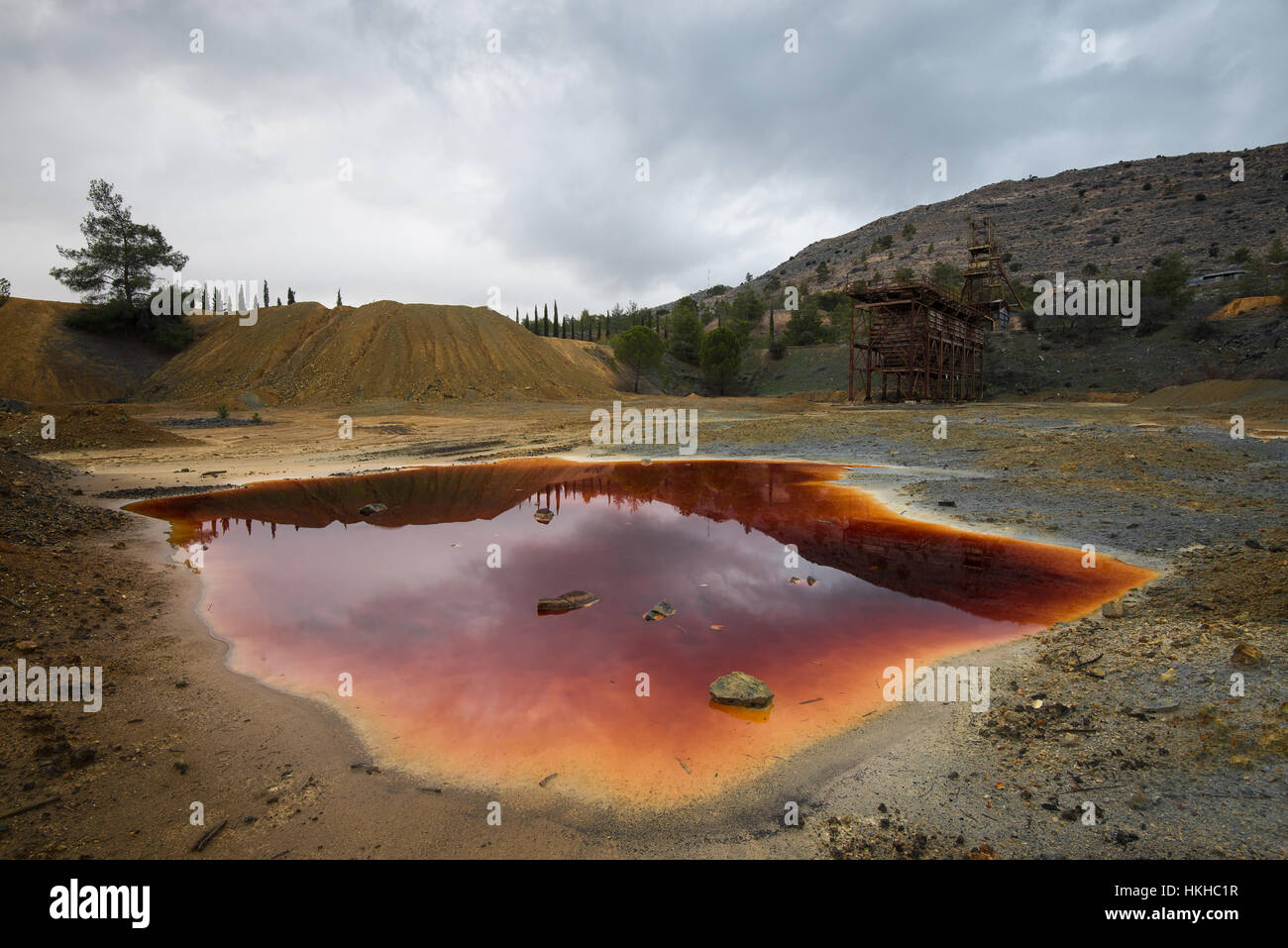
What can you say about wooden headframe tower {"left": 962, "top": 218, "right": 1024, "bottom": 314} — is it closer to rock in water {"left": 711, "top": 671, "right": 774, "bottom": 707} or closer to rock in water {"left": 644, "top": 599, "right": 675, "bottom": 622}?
rock in water {"left": 644, "top": 599, "right": 675, "bottom": 622}

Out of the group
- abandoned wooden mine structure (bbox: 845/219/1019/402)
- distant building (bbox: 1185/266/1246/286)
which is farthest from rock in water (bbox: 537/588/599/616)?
distant building (bbox: 1185/266/1246/286)

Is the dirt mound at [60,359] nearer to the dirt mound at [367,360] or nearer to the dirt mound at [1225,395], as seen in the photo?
the dirt mound at [367,360]

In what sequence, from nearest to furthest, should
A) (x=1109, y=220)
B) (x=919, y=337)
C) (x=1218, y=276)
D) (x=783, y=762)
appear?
(x=783, y=762) < (x=919, y=337) < (x=1218, y=276) < (x=1109, y=220)

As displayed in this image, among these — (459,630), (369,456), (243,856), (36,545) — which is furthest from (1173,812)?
(369,456)

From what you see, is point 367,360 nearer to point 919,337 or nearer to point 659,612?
point 919,337

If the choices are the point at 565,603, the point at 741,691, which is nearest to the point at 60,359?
the point at 565,603

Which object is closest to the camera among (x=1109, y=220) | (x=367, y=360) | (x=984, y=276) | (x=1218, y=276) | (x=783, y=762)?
(x=783, y=762)

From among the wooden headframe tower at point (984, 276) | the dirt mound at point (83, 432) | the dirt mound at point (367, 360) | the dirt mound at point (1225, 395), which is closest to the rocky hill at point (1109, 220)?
the wooden headframe tower at point (984, 276)
